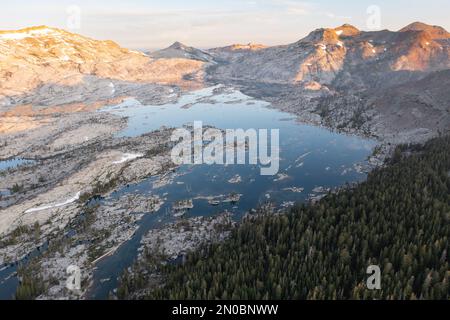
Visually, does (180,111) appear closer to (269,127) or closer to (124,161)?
(269,127)

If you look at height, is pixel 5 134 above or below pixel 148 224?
above

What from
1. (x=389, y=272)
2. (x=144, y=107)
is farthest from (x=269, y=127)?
(x=389, y=272)

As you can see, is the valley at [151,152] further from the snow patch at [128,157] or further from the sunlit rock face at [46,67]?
the sunlit rock face at [46,67]
